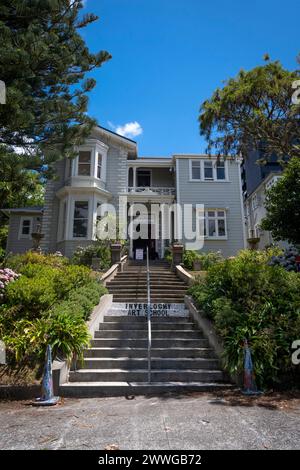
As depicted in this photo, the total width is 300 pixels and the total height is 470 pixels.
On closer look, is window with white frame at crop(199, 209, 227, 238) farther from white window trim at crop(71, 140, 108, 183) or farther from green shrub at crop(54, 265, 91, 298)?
green shrub at crop(54, 265, 91, 298)

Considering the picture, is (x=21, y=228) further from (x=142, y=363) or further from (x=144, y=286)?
(x=142, y=363)

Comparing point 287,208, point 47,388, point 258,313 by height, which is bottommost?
point 47,388

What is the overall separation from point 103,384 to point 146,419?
1.62m

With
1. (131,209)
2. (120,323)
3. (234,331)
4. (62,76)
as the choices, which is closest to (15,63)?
(62,76)

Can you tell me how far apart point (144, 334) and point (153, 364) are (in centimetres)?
126

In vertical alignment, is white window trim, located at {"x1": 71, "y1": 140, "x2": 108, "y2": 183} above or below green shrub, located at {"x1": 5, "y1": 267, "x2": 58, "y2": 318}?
above

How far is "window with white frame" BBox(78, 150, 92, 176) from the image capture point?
60.4 ft

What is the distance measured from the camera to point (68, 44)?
10.4 m

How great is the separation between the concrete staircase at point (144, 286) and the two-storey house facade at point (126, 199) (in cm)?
504

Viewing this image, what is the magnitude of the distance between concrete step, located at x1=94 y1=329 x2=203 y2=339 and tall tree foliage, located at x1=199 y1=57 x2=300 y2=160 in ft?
25.1

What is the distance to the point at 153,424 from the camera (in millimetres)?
3980

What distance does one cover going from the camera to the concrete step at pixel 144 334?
7465 millimetres

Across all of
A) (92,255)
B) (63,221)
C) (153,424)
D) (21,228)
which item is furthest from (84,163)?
(153,424)

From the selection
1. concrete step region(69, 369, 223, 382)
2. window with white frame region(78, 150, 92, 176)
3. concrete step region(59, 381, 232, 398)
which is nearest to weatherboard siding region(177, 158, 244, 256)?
window with white frame region(78, 150, 92, 176)
